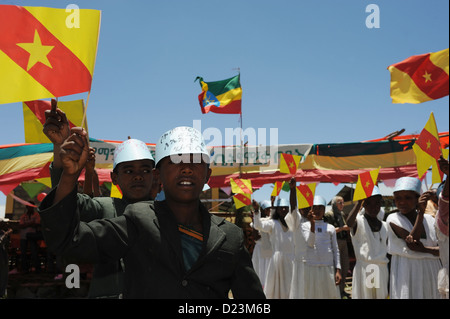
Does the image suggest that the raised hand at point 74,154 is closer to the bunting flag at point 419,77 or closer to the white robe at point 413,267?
the white robe at point 413,267

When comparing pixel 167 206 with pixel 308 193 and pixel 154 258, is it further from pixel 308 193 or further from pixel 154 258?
pixel 308 193

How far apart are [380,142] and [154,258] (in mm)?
10833

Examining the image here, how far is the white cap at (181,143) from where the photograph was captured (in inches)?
75.9

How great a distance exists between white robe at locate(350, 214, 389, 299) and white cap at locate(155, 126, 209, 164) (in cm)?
531

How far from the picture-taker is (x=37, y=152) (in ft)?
34.0

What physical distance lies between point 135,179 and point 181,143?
1.26 meters

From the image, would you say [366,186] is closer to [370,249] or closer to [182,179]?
[370,249]

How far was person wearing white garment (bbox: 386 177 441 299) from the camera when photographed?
222 inches

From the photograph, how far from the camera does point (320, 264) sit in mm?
7434

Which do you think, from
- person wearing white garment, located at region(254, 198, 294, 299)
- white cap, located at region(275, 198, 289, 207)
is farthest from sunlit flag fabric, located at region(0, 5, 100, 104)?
white cap, located at region(275, 198, 289, 207)

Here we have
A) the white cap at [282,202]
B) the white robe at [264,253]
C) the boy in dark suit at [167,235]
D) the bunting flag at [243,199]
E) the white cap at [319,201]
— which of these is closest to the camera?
the boy in dark suit at [167,235]

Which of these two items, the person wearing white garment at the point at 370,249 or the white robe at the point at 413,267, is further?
the person wearing white garment at the point at 370,249

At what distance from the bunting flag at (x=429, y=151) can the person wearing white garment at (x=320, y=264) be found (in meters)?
2.83

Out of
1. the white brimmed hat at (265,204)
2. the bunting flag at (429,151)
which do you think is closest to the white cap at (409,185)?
the bunting flag at (429,151)
